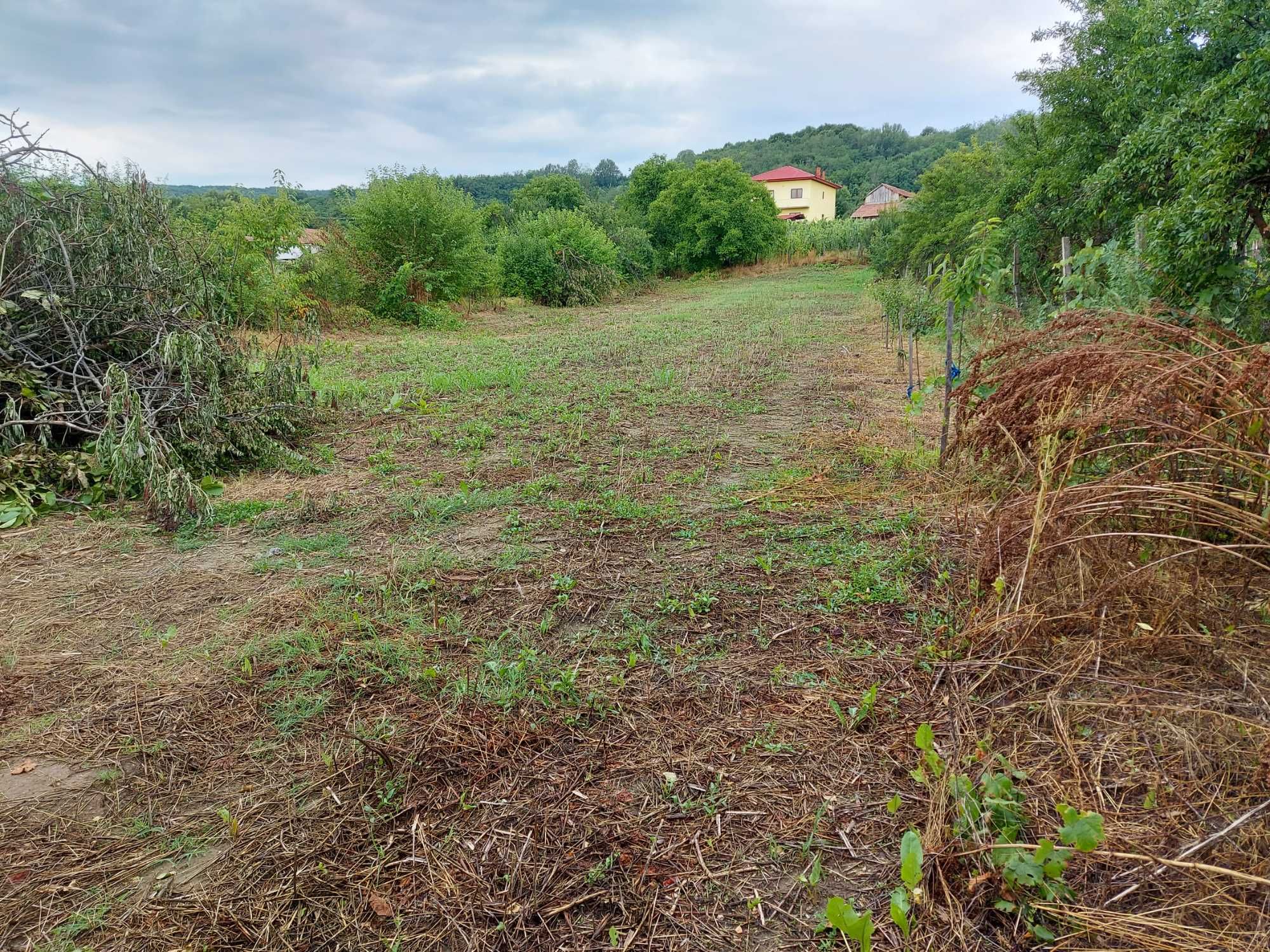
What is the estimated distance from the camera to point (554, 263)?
20203 mm

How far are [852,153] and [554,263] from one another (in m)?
75.1

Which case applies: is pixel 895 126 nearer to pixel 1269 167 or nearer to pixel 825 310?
pixel 825 310

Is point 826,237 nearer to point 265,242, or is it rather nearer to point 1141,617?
point 265,242

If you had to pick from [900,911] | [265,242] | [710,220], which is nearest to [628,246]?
[710,220]

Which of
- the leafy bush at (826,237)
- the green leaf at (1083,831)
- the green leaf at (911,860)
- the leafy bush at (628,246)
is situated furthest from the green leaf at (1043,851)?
the leafy bush at (826,237)

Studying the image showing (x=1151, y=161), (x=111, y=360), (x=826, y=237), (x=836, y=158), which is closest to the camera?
(x=111, y=360)

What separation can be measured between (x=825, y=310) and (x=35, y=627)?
52.8ft

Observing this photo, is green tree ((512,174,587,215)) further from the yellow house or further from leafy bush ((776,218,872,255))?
the yellow house

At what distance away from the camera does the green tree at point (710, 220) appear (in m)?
32.2

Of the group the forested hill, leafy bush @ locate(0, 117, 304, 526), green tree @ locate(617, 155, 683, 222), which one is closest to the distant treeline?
the forested hill

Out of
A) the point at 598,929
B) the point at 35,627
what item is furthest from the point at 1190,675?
the point at 35,627

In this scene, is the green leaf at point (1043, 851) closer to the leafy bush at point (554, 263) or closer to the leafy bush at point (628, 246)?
the leafy bush at point (554, 263)

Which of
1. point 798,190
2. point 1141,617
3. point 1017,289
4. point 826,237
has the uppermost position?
point 798,190

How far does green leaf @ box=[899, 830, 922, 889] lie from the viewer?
1726mm
